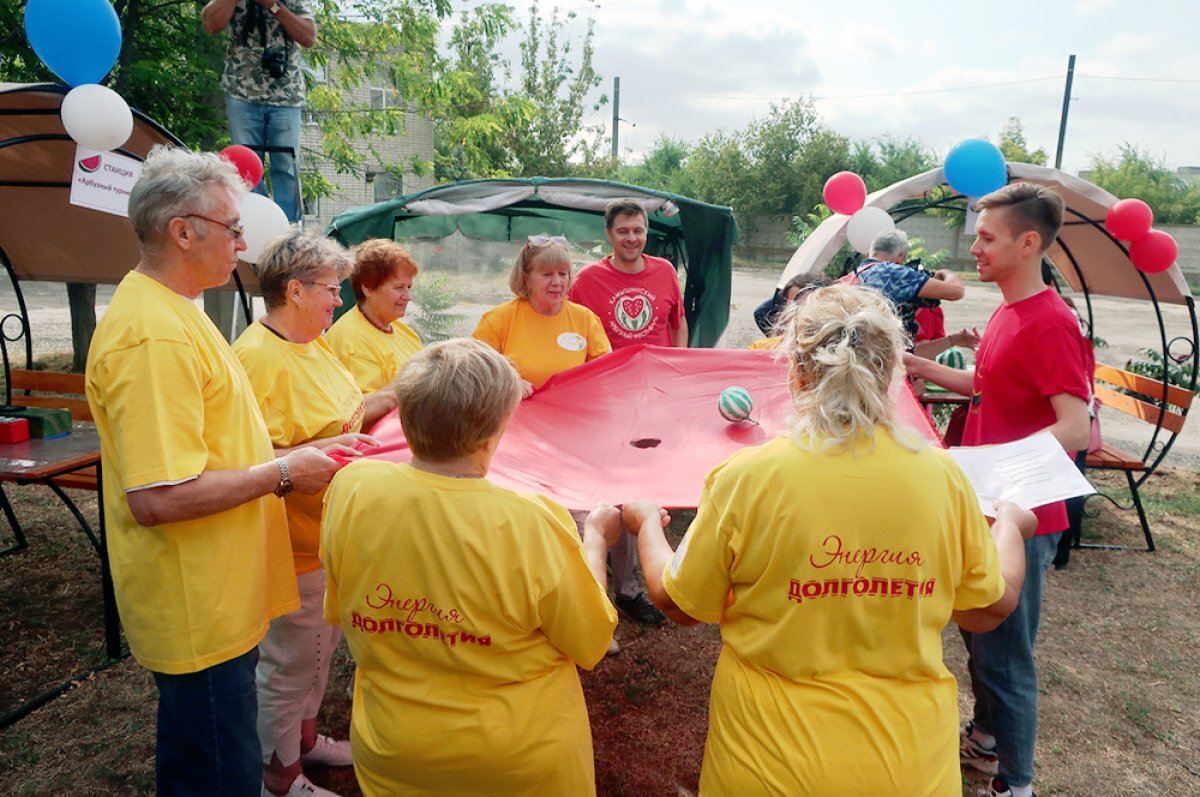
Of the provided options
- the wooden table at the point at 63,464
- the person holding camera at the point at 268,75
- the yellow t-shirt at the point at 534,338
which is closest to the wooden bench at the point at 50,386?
the wooden table at the point at 63,464

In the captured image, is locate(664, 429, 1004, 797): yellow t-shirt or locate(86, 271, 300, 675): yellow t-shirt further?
locate(86, 271, 300, 675): yellow t-shirt

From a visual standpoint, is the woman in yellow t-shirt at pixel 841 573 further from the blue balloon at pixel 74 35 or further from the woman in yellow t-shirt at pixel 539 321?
the blue balloon at pixel 74 35

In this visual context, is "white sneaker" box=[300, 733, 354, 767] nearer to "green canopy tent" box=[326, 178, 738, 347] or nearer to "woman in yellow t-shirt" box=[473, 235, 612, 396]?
"woman in yellow t-shirt" box=[473, 235, 612, 396]

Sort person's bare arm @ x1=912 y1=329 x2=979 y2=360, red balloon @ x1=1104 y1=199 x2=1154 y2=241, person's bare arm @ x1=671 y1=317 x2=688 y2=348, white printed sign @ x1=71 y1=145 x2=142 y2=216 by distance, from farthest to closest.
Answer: red balloon @ x1=1104 y1=199 x2=1154 y2=241, person's bare arm @ x1=671 y1=317 x2=688 y2=348, person's bare arm @ x1=912 y1=329 x2=979 y2=360, white printed sign @ x1=71 y1=145 x2=142 y2=216

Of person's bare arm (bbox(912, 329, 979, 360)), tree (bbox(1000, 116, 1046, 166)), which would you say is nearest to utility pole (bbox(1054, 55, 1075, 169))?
tree (bbox(1000, 116, 1046, 166))

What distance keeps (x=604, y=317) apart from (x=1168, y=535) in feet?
15.4

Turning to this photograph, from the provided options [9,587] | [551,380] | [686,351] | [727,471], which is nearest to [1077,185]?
[686,351]

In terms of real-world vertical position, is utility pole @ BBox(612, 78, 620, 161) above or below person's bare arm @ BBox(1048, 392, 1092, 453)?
above

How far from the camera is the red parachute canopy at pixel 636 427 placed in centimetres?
278

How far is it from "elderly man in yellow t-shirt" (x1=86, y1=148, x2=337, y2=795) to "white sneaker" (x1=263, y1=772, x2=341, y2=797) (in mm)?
653

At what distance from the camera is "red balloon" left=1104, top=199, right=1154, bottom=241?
5.03 meters

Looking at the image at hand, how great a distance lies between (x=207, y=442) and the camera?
1.93m

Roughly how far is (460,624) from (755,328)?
14.1 metres

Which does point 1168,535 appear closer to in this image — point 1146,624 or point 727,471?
point 1146,624
